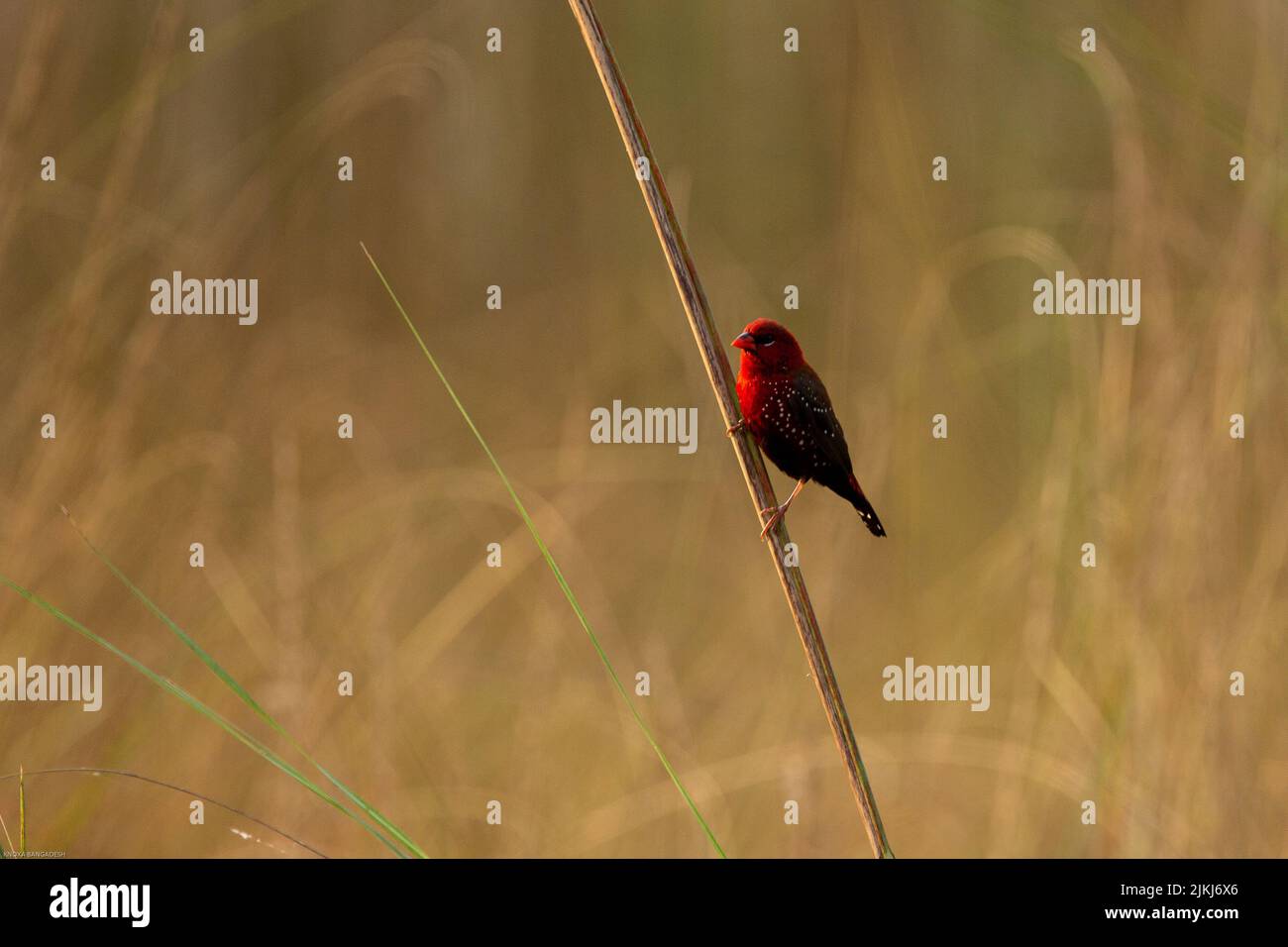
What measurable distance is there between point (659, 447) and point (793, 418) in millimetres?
1149

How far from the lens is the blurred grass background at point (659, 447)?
1882 mm

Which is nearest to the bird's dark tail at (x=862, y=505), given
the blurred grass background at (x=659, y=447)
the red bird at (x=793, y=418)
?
the red bird at (x=793, y=418)

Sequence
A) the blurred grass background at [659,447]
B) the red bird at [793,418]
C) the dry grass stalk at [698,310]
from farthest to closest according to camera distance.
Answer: the blurred grass background at [659,447]
the red bird at [793,418]
the dry grass stalk at [698,310]

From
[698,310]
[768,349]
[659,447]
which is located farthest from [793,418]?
[659,447]

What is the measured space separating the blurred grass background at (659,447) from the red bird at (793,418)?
574 mm

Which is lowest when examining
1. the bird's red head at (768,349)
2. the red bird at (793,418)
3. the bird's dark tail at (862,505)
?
the bird's dark tail at (862,505)

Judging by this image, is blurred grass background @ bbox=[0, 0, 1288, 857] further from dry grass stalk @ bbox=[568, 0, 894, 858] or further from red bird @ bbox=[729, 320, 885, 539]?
dry grass stalk @ bbox=[568, 0, 894, 858]

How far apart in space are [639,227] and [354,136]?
93 cm

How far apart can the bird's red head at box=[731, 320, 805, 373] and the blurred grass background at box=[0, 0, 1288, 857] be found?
62cm

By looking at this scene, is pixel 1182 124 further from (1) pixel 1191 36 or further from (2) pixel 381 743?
(2) pixel 381 743

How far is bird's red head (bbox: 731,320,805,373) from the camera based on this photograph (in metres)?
1.61

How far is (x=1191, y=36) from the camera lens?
7.48ft

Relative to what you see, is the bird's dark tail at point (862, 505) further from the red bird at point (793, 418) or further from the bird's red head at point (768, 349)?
the bird's red head at point (768, 349)

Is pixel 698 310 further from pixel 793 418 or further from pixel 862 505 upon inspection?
pixel 862 505
